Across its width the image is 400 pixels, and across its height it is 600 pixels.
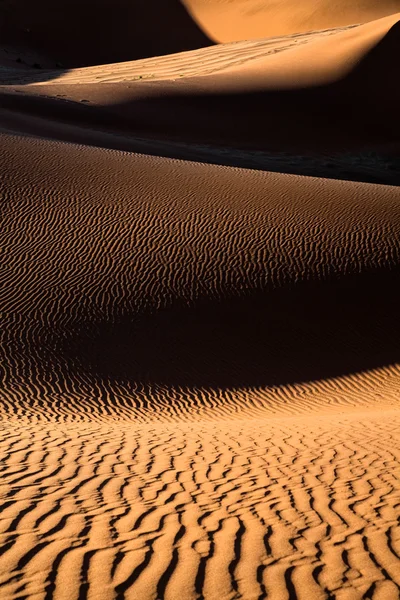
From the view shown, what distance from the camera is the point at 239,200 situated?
17391 mm

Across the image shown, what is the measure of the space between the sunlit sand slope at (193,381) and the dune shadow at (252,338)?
0.04m

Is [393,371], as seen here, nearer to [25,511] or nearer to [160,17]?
[25,511]

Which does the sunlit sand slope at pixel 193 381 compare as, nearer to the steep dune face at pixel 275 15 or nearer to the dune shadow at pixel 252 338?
the dune shadow at pixel 252 338

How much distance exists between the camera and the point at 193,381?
1159cm

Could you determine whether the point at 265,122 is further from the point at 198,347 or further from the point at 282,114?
the point at 198,347

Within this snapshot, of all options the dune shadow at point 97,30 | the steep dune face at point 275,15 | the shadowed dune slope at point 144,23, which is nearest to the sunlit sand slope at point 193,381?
the dune shadow at point 97,30

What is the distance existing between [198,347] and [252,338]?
3.29ft

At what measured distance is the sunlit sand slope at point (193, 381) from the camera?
413 cm

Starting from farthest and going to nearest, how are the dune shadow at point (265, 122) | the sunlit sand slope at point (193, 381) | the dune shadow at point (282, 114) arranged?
1. the dune shadow at point (282, 114)
2. the dune shadow at point (265, 122)
3. the sunlit sand slope at point (193, 381)

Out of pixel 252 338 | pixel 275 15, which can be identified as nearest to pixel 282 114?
pixel 252 338

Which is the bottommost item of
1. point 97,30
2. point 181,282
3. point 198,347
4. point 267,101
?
point 198,347

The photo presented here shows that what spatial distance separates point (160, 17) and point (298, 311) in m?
47.5

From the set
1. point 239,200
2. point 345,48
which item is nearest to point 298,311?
point 239,200

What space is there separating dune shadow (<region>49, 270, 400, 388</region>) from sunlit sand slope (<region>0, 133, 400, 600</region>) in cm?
4
